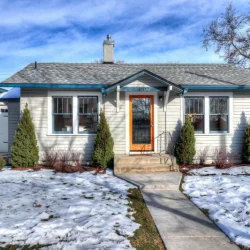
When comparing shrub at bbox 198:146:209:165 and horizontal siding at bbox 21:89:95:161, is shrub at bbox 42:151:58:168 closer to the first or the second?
horizontal siding at bbox 21:89:95:161

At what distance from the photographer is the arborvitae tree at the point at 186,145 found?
9.17 metres

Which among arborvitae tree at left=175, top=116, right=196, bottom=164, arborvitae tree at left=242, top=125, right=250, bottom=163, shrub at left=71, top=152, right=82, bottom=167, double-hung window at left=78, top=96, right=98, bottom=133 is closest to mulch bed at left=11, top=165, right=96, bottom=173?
shrub at left=71, top=152, right=82, bottom=167

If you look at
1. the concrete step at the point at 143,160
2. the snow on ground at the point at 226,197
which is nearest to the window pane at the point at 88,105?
the concrete step at the point at 143,160

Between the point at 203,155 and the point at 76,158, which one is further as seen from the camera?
the point at 203,155

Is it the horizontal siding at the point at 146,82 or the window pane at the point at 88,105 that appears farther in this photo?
the window pane at the point at 88,105

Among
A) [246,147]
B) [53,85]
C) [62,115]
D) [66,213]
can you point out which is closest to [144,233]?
[66,213]

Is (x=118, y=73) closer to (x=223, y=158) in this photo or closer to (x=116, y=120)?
(x=116, y=120)

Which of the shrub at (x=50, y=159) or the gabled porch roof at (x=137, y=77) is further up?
the gabled porch roof at (x=137, y=77)

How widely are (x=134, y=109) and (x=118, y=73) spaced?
1.90m

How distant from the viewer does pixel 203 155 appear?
31.6 feet

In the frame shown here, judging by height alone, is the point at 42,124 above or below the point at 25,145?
above

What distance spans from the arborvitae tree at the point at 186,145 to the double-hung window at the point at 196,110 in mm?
698

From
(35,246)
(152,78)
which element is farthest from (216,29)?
(35,246)

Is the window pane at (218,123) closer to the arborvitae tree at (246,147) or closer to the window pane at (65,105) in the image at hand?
the arborvitae tree at (246,147)
